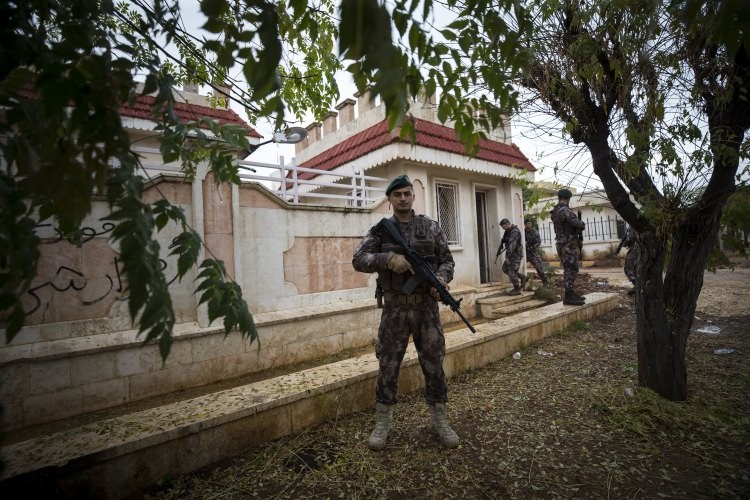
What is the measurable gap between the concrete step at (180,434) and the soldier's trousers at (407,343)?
0.60 metres

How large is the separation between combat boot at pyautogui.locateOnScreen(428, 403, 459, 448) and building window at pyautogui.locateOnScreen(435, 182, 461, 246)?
5.81m

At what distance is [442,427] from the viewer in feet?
9.48

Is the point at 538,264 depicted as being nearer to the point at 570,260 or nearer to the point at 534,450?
the point at 570,260

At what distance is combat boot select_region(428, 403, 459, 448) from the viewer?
282 centimetres

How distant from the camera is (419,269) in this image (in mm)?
2918

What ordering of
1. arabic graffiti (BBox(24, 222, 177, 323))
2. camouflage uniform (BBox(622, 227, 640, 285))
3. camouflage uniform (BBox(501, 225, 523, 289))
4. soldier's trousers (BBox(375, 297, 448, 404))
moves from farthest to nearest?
camouflage uniform (BBox(501, 225, 523, 289)) → camouflage uniform (BBox(622, 227, 640, 285)) → arabic graffiti (BBox(24, 222, 177, 323)) → soldier's trousers (BBox(375, 297, 448, 404))

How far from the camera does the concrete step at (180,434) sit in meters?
2.14

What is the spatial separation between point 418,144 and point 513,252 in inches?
140

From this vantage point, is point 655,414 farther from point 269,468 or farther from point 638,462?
point 269,468

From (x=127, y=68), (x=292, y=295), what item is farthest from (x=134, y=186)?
(x=292, y=295)

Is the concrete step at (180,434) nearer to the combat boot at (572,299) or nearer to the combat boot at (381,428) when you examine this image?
the combat boot at (381,428)

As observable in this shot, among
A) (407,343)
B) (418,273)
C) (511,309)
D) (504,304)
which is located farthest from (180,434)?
(504,304)

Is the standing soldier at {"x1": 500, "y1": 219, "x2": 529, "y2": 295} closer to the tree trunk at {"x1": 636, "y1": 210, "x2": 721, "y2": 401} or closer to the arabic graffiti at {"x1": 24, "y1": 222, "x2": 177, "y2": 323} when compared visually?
the tree trunk at {"x1": 636, "y1": 210, "x2": 721, "y2": 401}

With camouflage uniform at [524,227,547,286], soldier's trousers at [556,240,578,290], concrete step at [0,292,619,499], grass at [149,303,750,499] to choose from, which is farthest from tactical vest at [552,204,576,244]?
concrete step at [0,292,619,499]
